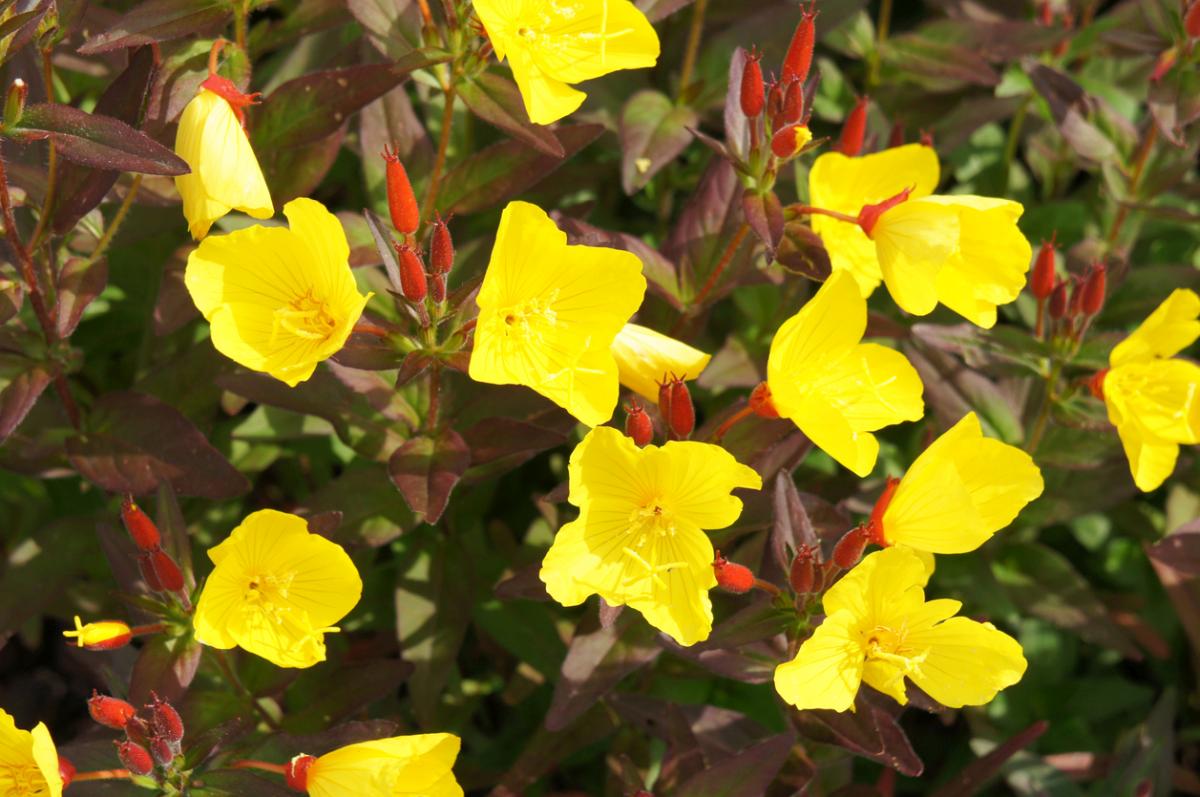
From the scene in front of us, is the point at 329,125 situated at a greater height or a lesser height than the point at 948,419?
greater

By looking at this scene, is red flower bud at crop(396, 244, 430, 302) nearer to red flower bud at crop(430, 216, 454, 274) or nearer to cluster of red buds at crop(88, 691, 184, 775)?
red flower bud at crop(430, 216, 454, 274)

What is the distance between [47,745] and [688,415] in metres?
1.14

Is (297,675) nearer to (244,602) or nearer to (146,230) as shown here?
(244,602)

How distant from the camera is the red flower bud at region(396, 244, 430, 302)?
6.60 feet

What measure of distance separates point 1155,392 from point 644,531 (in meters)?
1.21

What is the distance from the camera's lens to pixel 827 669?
6.77ft

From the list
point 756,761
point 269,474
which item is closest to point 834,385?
point 756,761

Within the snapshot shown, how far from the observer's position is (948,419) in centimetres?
299

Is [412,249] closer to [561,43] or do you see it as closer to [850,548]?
[561,43]

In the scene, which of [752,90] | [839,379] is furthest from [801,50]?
Result: [839,379]

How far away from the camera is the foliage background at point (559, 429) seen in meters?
2.46

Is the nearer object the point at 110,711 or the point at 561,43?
the point at 110,711

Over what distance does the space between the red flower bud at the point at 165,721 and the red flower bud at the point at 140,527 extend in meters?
0.28

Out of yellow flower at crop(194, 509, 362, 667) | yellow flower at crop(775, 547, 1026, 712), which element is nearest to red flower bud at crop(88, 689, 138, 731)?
yellow flower at crop(194, 509, 362, 667)
